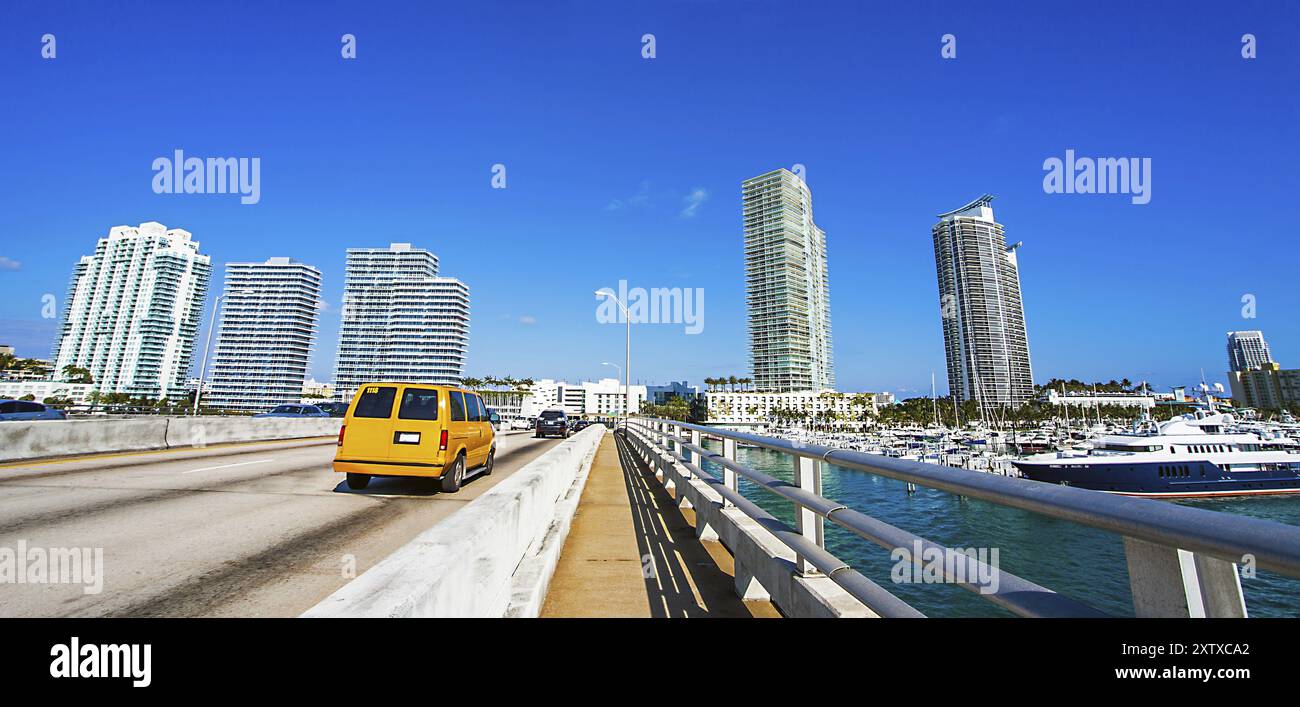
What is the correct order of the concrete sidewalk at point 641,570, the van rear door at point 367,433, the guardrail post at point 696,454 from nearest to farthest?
the concrete sidewalk at point 641,570 → the guardrail post at point 696,454 → the van rear door at point 367,433

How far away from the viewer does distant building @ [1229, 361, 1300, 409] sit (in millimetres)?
174875

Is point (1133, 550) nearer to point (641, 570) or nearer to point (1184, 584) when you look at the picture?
point (1184, 584)

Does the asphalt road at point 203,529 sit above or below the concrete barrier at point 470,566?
below

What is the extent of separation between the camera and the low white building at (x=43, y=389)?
6669cm

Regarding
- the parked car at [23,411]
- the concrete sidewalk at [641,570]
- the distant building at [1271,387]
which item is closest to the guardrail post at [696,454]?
the concrete sidewalk at [641,570]

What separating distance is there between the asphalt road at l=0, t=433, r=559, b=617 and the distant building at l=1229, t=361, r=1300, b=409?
252053mm

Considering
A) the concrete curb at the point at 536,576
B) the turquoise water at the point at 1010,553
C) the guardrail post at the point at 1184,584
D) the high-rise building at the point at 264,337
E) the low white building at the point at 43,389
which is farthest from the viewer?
the high-rise building at the point at 264,337

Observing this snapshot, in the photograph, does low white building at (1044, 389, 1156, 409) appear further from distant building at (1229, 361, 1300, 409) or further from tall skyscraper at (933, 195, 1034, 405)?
distant building at (1229, 361, 1300, 409)

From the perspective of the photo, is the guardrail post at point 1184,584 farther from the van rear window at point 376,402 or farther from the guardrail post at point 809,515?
the van rear window at point 376,402

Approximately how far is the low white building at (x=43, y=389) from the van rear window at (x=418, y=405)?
83.4m
